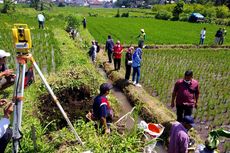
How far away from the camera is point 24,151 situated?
4.38 metres

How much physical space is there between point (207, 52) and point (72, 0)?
161 m

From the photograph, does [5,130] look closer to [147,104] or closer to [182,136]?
Result: [182,136]

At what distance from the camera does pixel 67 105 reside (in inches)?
275

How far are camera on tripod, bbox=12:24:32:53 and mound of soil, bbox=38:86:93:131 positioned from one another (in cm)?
286

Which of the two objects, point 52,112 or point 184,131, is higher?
point 184,131

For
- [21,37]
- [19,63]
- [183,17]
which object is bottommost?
[183,17]

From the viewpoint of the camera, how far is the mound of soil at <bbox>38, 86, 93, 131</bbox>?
6.53 metres

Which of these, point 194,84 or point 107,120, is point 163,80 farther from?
point 107,120

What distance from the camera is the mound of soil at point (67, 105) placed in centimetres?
653

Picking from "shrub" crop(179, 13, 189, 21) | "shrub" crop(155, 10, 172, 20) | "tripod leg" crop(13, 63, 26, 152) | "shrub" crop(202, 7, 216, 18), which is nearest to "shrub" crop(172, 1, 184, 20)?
"shrub" crop(179, 13, 189, 21)

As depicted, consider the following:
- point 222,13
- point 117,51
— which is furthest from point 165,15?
point 117,51

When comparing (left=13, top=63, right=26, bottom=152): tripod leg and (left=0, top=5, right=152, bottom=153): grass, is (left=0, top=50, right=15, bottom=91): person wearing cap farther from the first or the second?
(left=0, top=5, right=152, bottom=153): grass

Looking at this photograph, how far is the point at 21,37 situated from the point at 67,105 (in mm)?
3590

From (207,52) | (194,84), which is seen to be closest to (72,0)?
(207,52)
